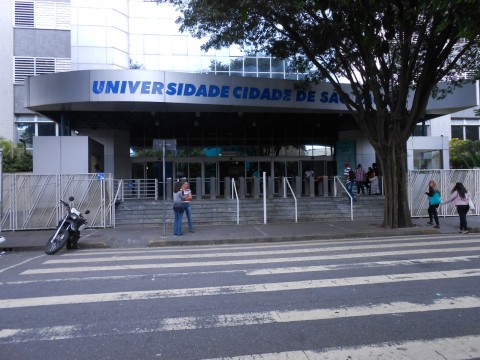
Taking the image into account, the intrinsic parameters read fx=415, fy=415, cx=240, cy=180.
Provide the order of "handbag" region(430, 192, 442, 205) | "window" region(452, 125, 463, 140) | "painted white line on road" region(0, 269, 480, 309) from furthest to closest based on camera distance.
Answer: "window" region(452, 125, 463, 140)
"handbag" region(430, 192, 442, 205)
"painted white line on road" region(0, 269, 480, 309)

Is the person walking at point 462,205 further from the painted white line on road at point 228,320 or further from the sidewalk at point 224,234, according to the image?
the painted white line on road at point 228,320

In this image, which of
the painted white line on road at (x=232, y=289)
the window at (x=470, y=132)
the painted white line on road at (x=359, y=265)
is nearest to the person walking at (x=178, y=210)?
the painted white line on road at (x=359, y=265)

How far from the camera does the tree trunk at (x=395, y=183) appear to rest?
571 inches

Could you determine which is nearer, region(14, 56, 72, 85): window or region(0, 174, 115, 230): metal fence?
region(0, 174, 115, 230): metal fence

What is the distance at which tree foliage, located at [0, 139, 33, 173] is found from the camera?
2385 centimetres

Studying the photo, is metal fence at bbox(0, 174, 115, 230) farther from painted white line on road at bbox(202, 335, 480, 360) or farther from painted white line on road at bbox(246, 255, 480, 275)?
painted white line on road at bbox(202, 335, 480, 360)

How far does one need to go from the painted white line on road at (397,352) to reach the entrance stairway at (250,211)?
12.5 m

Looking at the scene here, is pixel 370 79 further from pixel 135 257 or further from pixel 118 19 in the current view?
pixel 118 19

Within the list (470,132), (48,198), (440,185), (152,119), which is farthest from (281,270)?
(470,132)

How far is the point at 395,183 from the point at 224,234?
6.28m

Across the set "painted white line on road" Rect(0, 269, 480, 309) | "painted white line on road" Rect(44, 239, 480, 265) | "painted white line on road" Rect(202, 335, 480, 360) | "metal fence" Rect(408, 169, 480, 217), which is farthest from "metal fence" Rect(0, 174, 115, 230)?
"painted white line on road" Rect(202, 335, 480, 360)

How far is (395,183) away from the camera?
14570mm

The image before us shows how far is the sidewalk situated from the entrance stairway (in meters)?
0.95

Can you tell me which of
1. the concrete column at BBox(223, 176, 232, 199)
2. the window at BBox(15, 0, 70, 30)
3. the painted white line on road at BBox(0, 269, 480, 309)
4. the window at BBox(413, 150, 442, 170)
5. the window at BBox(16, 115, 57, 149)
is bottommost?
the painted white line on road at BBox(0, 269, 480, 309)
